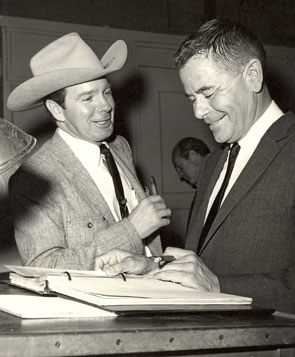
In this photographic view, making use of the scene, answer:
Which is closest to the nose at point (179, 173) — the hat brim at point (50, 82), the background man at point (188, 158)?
the background man at point (188, 158)

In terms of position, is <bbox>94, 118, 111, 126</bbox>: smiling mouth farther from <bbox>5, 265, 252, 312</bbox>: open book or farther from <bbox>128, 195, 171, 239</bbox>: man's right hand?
<bbox>5, 265, 252, 312</bbox>: open book

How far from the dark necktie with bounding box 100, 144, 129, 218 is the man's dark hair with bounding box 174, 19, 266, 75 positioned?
92cm

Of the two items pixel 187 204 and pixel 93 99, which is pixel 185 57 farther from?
pixel 187 204

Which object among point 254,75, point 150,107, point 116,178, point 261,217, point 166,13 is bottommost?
point 261,217

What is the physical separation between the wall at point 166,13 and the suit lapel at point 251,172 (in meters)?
4.05

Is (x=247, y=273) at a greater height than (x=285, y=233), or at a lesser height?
lesser

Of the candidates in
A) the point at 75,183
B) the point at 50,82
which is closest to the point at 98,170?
the point at 75,183

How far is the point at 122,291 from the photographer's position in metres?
1.49

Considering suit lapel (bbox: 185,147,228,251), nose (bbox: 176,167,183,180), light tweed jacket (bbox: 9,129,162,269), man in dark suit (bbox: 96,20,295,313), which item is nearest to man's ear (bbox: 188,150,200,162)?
nose (bbox: 176,167,183,180)

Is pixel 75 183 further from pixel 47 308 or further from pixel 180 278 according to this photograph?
pixel 47 308

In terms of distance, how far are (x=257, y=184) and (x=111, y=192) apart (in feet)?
3.59

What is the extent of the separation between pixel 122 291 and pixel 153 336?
0.85 ft

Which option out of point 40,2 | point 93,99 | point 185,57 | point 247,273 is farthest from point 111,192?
point 40,2

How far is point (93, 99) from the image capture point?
10.3ft
